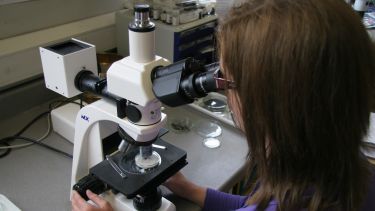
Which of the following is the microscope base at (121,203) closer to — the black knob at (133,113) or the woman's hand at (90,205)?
the woman's hand at (90,205)

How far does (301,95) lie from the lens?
621 millimetres

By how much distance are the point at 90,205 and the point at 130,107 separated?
0.27m

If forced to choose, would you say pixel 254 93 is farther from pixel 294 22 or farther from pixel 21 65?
pixel 21 65

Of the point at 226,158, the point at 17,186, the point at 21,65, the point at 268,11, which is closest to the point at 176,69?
the point at 268,11

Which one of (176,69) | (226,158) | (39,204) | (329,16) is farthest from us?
(226,158)

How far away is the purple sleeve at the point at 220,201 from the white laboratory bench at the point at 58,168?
0.13 ft

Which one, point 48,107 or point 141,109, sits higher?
point 141,109

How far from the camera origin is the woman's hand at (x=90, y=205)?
86cm

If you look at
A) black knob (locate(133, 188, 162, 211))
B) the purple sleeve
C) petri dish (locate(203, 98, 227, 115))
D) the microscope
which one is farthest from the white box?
petri dish (locate(203, 98, 227, 115))

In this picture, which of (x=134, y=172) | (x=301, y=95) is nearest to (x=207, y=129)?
(x=134, y=172)

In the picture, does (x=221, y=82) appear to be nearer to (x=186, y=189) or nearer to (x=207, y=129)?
(x=186, y=189)

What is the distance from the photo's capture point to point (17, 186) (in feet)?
3.43

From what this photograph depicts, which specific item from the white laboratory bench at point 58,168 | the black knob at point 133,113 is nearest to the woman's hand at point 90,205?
the white laboratory bench at point 58,168

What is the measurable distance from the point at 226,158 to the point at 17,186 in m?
0.64
